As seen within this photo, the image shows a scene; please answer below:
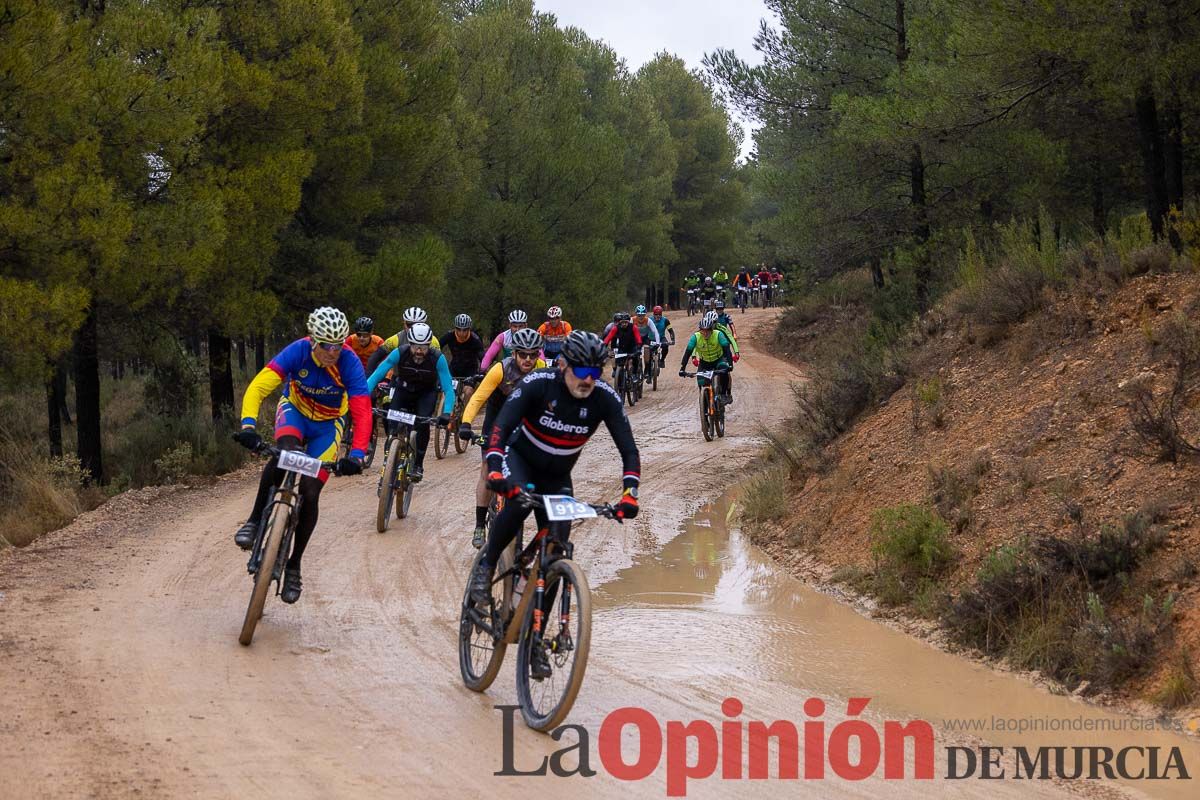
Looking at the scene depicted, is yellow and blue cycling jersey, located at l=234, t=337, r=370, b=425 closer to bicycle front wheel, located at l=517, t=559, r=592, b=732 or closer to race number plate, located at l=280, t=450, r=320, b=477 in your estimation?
race number plate, located at l=280, t=450, r=320, b=477

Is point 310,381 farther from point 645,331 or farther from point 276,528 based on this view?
point 645,331

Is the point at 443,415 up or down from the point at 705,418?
up

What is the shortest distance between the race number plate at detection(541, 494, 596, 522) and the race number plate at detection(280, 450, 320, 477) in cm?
219

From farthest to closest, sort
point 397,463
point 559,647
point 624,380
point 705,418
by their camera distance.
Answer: point 624,380, point 705,418, point 397,463, point 559,647

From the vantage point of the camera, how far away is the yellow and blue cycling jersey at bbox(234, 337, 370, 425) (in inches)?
331

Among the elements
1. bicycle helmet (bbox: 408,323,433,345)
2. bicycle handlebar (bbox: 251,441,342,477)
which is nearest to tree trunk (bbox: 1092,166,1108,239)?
bicycle helmet (bbox: 408,323,433,345)

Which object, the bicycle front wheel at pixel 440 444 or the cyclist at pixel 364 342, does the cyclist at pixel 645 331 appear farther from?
the cyclist at pixel 364 342

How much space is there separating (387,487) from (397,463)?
32 centimetres

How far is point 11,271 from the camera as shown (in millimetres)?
14859

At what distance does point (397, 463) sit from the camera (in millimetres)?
12125

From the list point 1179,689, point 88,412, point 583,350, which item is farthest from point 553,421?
point 88,412

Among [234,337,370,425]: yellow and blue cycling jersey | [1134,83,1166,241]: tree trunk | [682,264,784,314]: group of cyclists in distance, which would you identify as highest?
[682,264,784,314]: group of cyclists in distance

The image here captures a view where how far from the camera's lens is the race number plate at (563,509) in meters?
6.26

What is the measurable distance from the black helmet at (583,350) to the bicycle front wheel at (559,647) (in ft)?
3.84
